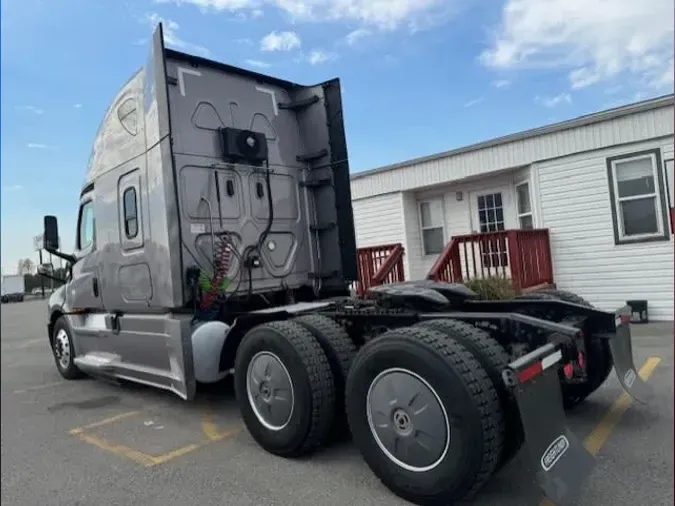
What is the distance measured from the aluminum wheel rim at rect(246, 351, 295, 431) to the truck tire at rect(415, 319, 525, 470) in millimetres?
1285

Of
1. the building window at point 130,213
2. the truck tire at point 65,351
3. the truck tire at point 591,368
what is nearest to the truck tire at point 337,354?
the truck tire at point 591,368

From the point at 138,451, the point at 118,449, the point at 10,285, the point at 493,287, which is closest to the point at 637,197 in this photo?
the point at 493,287

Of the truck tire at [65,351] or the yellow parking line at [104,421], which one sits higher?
the truck tire at [65,351]

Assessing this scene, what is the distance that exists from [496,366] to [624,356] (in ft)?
5.06

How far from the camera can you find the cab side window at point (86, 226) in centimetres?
635

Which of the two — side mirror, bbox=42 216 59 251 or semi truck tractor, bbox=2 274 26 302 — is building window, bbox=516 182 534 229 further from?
semi truck tractor, bbox=2 274 26 302

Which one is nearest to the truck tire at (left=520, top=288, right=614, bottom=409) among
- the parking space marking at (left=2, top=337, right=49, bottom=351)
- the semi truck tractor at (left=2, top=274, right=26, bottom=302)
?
the semi truck tractor at (left=2, top=274, right=26, bottom=302)

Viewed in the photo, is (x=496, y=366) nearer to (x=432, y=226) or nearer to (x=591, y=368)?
(x=591, y=368)

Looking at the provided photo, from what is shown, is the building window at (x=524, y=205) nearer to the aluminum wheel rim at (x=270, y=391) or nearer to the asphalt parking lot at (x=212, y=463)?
the asphalt parking lot at (x=212, y=463)

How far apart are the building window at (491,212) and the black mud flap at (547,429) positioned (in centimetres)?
812

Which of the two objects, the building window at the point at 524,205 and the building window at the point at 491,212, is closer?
the building window at the point at 524,205

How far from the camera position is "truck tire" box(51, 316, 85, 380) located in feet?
23.4

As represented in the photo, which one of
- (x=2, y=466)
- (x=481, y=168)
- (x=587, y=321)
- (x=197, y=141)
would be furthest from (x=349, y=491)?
(x=481, y=168)

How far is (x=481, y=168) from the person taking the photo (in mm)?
10398
